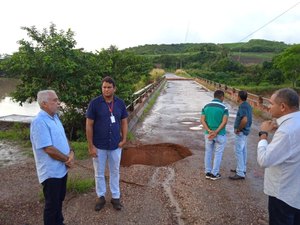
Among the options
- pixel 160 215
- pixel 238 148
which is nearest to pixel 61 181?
pixel 160 215

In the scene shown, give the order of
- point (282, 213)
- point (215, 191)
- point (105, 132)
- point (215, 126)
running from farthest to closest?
point (215, 126) < point (215, 191) < point (105, 132) < point (282, 213)

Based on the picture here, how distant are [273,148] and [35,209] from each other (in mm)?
3509

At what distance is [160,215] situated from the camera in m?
4.64

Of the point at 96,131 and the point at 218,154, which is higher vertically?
the point at 96,131

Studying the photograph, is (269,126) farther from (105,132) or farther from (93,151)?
(93,151)

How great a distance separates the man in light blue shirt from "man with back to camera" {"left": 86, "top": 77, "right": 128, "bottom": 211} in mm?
792

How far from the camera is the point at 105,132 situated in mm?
4613

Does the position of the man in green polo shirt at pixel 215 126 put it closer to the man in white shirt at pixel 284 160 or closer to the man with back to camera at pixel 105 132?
the man with back to camera at pixel 105 132

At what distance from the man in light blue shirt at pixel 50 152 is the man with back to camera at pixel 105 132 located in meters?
0.79

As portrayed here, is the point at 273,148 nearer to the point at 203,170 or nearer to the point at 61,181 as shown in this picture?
the point at 61,181

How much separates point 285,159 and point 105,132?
8.37ft

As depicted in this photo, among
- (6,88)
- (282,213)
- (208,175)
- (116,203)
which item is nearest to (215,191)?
(208,175)

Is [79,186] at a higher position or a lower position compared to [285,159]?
lower

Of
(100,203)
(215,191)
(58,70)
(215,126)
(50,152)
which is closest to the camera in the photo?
(50,152)
